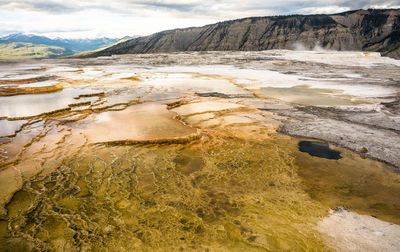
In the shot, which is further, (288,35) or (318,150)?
(288,35)

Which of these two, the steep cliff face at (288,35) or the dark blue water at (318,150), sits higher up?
the steep cliff face at (288,35)

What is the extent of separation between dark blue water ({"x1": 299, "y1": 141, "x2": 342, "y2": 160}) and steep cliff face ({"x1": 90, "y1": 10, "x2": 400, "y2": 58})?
231 ft

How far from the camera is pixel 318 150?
18.1 ft

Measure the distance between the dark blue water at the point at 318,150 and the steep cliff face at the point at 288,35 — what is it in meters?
70.3

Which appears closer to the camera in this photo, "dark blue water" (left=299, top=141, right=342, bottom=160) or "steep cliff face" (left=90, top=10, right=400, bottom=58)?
"dark blue water" (left=299, top=141, right=342, bottom=160)

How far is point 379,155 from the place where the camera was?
5102mm

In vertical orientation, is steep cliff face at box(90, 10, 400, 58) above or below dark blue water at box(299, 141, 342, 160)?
above

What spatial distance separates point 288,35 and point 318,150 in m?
84.2

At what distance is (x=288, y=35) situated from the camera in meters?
78.7

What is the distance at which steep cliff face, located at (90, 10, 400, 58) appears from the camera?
230 ft

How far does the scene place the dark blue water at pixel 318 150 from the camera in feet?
17.2

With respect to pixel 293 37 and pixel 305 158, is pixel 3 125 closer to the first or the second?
pixel 305 158

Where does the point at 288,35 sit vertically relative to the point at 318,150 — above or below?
above

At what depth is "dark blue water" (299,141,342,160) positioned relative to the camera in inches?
207
